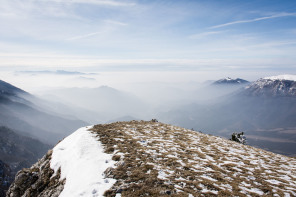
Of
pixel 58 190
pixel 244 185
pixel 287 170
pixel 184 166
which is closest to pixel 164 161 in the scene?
pixel 184 166

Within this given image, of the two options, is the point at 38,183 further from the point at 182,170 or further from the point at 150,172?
the point at 182,170

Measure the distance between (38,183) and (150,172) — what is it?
11445 millimetres

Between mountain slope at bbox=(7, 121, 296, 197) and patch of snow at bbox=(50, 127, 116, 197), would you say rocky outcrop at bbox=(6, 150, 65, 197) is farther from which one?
patch of snow at bbox=(50, 127, 116, 197)

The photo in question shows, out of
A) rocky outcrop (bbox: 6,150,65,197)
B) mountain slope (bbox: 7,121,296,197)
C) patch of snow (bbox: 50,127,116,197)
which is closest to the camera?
mountain slope (bbox: 7,121,296,197)

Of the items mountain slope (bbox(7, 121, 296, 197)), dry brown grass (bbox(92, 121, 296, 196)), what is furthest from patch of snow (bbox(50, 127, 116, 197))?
dry brown grass (bbox(92, 121, 296, 196))

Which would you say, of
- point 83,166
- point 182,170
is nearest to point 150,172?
point 182,170

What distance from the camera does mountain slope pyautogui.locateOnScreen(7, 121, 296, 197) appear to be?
11875 mm

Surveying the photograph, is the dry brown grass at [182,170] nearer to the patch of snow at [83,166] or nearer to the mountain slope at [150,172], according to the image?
the mountain slope at [150,172]

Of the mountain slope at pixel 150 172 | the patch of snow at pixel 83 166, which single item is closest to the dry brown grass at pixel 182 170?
the mountain slope at pixel 150 172

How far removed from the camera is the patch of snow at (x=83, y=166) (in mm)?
11984

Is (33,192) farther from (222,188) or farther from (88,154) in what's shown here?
(222,188)

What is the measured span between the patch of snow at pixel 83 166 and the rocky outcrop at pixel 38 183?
2.05 ft

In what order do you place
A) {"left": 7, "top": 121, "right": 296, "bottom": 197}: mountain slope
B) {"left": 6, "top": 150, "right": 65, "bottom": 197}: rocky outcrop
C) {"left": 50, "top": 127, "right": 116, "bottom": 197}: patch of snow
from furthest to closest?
1. {"left": 6, "top": 150, "right": 65, "bottom": 197}: rocky outcrop
2. {"left": 50, "top": 127, "right": 116, "bottom": 197}: patch of snow
3. {"left": 7, "top": 121, "right": 296, "bottom": 197}: mountain slope

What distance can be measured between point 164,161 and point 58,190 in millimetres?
9077
